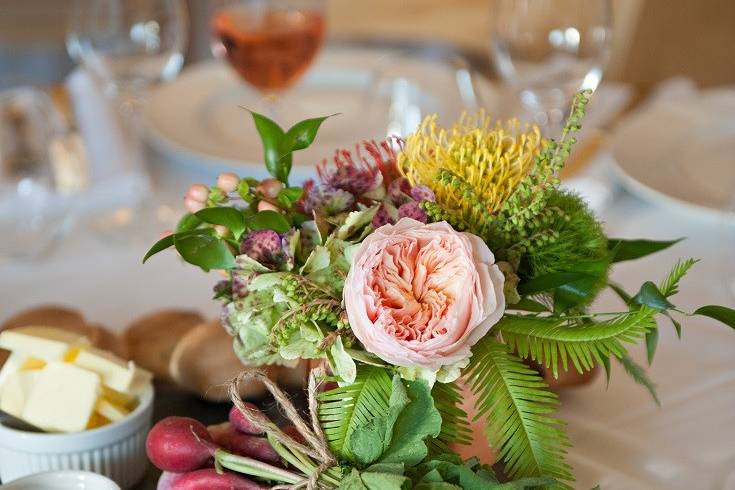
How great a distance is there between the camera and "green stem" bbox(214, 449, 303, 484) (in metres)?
0.52

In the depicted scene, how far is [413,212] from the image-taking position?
523mm

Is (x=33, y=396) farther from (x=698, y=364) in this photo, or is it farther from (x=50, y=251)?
(x=698, y=364)

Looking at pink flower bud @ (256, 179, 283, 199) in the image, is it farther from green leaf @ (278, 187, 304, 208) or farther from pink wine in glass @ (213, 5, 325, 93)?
pink wine in glass @ (213, 5, 325, 93)

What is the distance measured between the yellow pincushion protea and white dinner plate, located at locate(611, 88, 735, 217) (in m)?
0.48

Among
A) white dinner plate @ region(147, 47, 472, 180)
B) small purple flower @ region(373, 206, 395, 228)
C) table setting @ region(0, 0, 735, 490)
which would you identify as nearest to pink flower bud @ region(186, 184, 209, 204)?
table setting @ region(0, 0, 735, 490)

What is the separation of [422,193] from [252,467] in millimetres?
187

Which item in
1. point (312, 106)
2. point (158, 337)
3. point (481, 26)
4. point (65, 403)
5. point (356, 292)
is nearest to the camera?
point (356, 292)

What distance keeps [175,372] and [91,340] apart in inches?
2.9

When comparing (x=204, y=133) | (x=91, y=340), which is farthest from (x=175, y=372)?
(x=204, y=133)

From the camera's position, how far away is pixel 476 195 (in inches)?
20.3

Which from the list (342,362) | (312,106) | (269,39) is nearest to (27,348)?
(342,362)

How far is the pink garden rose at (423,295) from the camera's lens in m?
0.47

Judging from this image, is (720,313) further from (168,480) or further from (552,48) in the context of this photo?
(552,48)

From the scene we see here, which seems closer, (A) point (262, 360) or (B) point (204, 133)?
(A) point (262, 360)
